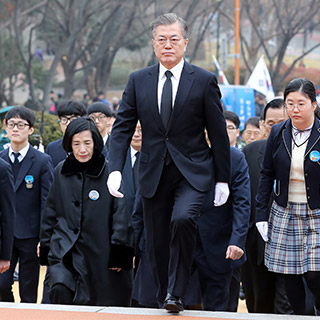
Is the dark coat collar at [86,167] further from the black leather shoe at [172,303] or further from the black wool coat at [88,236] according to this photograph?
the black leather shoe at [172,303]

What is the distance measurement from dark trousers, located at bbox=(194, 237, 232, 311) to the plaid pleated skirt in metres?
0.56

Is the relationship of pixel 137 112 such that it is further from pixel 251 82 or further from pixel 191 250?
pixel 251 82

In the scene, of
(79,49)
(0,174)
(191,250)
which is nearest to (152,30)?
(191,250)

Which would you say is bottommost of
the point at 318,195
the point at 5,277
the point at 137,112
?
the point at 5,277

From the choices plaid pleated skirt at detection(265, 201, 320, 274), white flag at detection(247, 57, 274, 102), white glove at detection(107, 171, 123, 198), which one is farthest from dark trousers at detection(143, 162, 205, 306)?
white flag at detection(247, 57, 274, 102)

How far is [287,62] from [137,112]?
40237 mm

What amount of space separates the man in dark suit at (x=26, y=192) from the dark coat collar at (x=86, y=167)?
4.07 ft

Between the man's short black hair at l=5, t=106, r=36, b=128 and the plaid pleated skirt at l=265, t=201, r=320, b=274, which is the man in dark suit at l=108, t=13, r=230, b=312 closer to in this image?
the plaid pleated skirt at l=265, t=201, r=320, b=274

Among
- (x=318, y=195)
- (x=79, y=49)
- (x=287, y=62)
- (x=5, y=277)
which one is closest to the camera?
(x=318, y=195)

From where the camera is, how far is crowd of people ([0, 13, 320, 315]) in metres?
4.70

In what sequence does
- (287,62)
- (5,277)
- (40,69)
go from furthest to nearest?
(287,62)
(40,69)
(5,277)

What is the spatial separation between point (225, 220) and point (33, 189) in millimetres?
1964

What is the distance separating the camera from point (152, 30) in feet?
15.7

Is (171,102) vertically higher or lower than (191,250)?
higher
